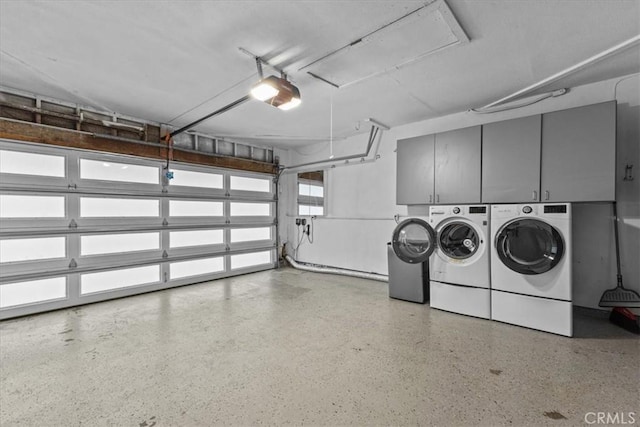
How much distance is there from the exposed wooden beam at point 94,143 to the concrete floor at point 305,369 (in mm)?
2165

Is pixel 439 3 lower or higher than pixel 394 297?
higher

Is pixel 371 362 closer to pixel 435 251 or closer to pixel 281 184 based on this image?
pixel 435 251

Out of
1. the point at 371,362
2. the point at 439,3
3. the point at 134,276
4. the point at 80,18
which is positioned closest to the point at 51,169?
the point at 134,276

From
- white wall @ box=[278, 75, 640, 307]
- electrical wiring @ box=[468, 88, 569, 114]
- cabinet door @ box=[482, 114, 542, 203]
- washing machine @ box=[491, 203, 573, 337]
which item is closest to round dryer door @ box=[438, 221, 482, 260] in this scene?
washing machine @ box=[491, 203, 573, 337]

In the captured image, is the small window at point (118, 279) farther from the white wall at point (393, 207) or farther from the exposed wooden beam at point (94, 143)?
the white wall at point (393, 207)

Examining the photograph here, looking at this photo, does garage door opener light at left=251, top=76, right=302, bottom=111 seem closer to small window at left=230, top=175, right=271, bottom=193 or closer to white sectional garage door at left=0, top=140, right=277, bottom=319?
white sectional garage door at left=0, top=140, right=277, bottom=319

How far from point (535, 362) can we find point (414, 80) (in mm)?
2896

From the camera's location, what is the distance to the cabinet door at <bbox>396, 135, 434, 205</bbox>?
12.1ft

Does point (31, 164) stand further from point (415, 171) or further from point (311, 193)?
point (415, 171)

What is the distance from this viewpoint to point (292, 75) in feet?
9.53

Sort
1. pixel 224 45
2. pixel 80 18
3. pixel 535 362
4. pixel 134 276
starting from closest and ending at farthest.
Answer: pixel 80 18, pixel 535 362, pixel 224 45, pixel 134 276

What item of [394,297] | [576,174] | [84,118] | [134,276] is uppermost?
[84,118]

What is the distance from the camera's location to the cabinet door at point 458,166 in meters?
3.32

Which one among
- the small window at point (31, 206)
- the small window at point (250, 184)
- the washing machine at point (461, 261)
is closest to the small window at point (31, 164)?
the small window at point (31, 206)
